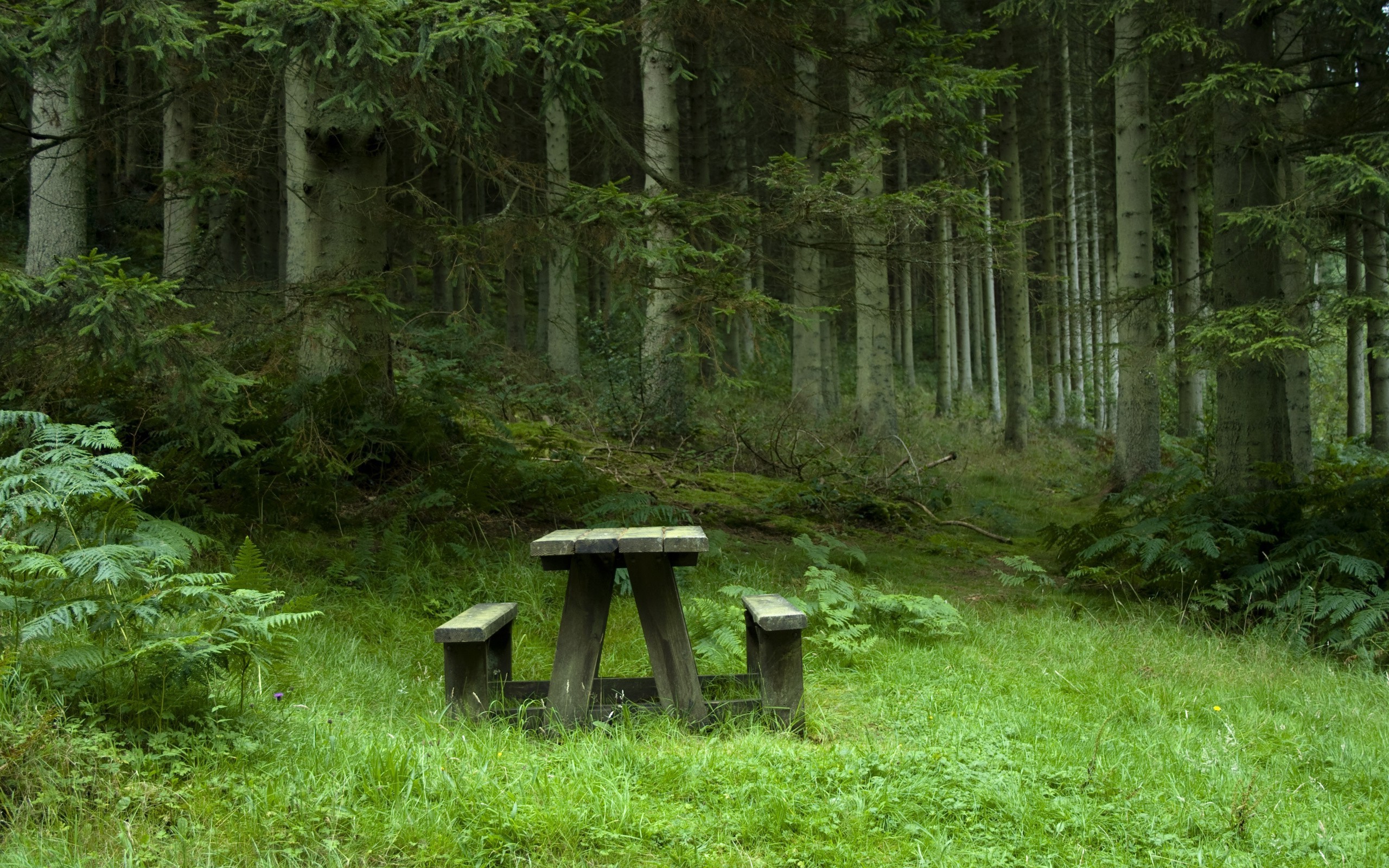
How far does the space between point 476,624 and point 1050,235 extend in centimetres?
1895

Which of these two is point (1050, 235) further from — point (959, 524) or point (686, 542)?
point (686, 542)

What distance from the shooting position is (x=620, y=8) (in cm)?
1058

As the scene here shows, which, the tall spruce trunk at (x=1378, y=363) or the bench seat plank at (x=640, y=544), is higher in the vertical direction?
the tall spruce trunk at (x=1378, y=363)

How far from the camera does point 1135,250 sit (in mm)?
11992

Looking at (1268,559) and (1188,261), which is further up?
(1188,261)

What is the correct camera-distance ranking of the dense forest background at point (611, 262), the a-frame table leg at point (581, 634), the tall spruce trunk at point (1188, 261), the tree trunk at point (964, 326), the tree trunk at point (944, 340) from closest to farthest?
1. the a-frame table leg at point (581, 634)
2. the dense forest background at point (611, 262)
3. the tall spruce trunk at point (1188, 261)
4. the tree trunk at point (944, 340)
5. the tree trunk at point (964, 326)

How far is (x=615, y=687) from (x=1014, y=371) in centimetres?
1493

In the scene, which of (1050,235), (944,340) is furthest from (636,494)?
(1050,235)

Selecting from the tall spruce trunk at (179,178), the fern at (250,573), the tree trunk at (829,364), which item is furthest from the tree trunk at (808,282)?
the fern at (250,573)

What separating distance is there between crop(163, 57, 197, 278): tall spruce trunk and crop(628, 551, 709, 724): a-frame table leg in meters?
4.53

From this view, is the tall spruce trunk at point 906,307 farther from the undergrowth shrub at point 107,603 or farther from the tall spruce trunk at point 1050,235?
the undergrowth shrub at point 107,603

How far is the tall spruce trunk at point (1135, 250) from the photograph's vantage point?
11.9 meters

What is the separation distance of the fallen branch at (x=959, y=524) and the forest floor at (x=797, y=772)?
4.19 meters

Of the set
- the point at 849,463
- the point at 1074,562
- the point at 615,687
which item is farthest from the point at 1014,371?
the point at 615,687
